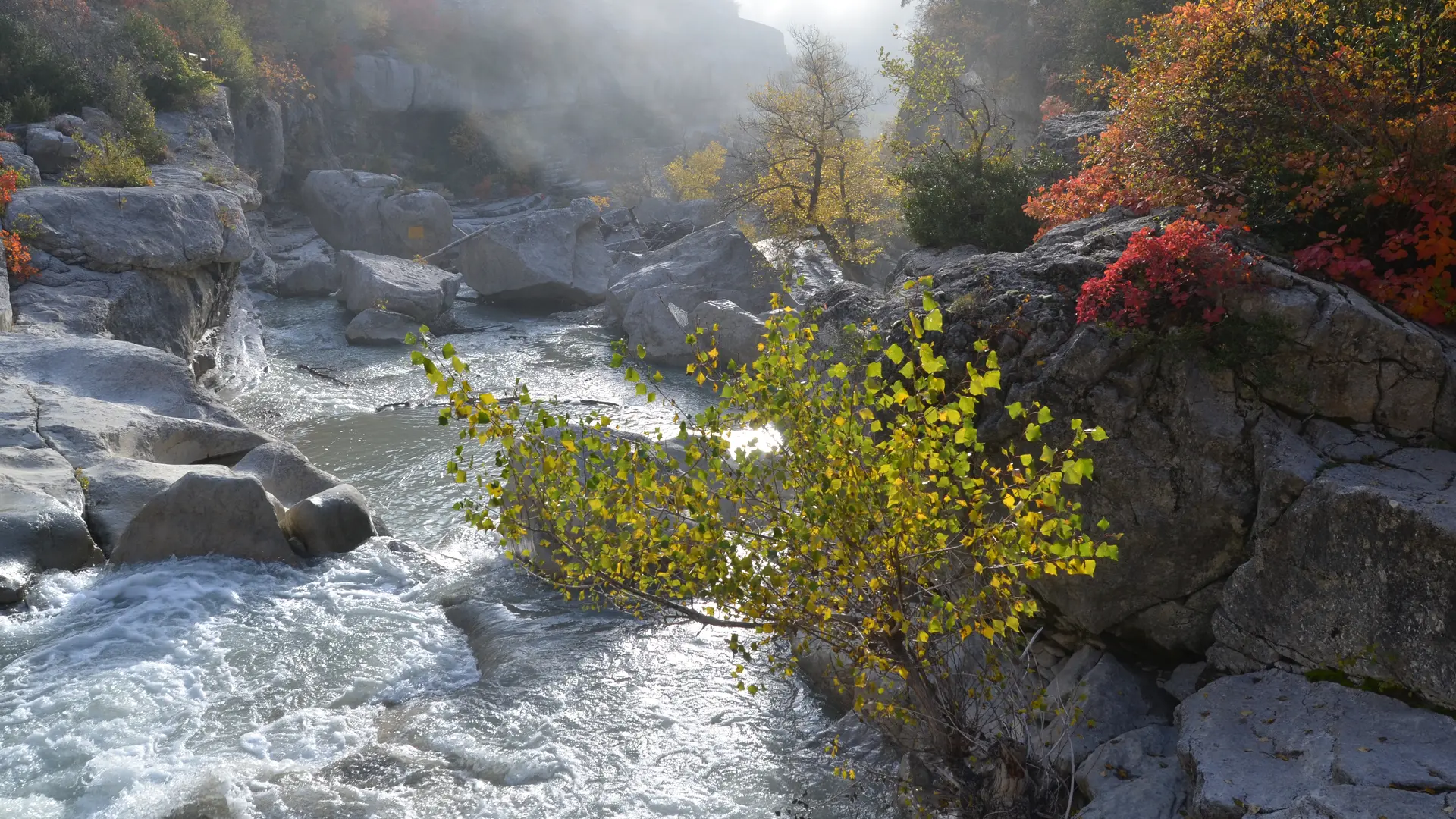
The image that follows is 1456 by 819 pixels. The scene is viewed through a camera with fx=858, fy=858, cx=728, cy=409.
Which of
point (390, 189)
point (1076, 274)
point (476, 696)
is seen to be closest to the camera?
point (1076, 274)

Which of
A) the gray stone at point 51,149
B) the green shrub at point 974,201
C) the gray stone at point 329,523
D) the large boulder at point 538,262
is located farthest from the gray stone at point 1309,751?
the large boulder at point 538,262

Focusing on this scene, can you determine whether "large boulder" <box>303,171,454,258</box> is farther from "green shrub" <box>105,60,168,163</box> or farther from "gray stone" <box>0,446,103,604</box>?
"gray stone" <box>0,446,103,604</box>

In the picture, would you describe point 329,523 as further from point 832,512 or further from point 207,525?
point 832,512

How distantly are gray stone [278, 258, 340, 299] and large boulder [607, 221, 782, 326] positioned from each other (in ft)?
41.1

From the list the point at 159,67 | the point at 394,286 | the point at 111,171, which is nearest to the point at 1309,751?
the point at 111,171

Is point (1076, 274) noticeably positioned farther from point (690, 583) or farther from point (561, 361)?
point (561, 361)

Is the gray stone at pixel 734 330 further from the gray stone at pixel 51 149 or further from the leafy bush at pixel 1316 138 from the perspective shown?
the gray stone at pixel 51 149

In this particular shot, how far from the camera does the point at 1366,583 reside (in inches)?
259

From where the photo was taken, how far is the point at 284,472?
48.6 feet

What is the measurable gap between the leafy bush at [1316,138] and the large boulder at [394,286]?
24.6m

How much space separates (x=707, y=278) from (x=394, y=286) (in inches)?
436

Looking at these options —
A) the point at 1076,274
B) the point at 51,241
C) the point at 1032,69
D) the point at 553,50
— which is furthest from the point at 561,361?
the point at 553,50

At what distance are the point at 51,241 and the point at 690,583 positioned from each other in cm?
2055

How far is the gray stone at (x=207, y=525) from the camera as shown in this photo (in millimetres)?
12227
